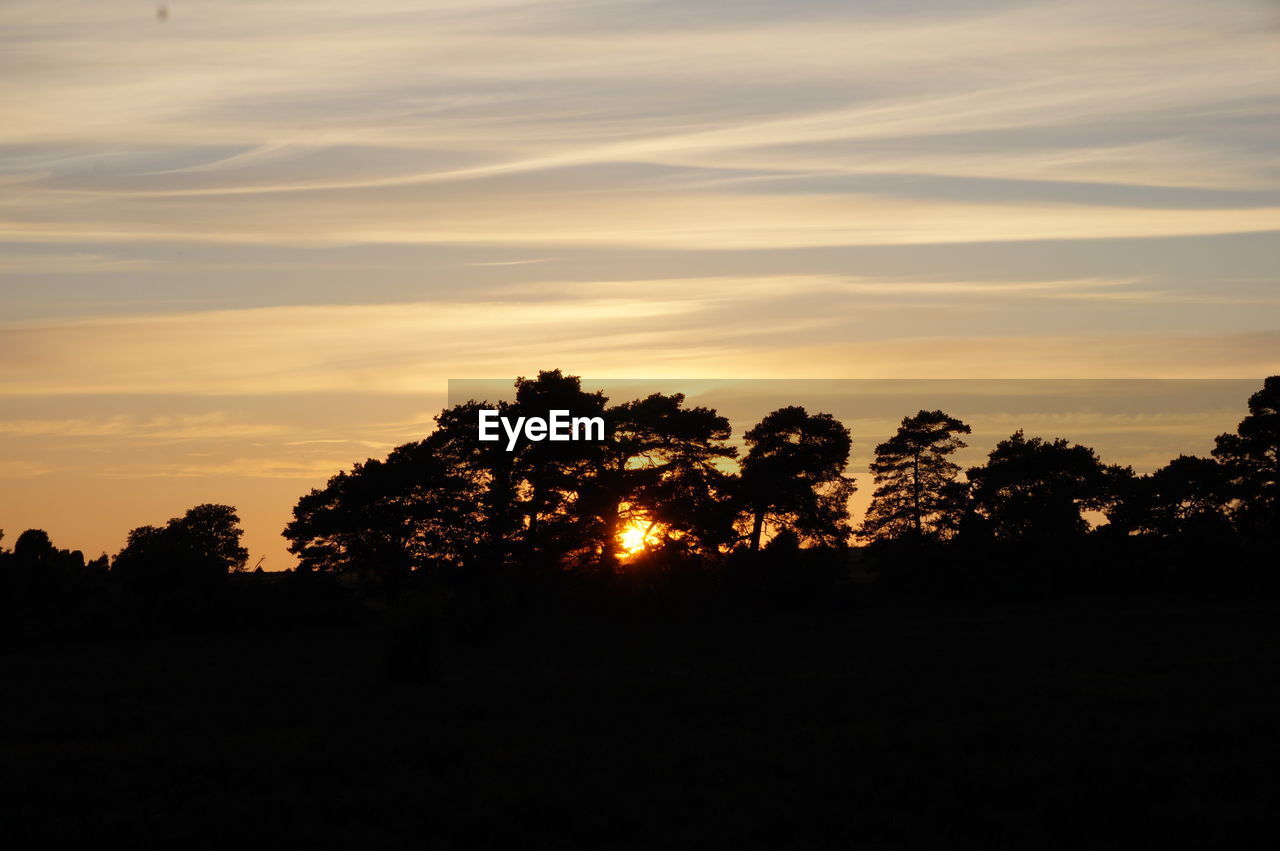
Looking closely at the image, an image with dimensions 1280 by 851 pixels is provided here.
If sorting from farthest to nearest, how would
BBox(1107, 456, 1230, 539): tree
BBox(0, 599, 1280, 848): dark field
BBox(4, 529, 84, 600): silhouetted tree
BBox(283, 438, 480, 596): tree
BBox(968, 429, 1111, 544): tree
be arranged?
BBox(968, 429, 1111, 544): tree
BBox(1107, 456, 1230, 539): tree
BBox(283, 438, 480, 596): tree
BBox(4, 529, 84, 600): silhouetted tree
BBox(0, 599, 1280, 848): dark field

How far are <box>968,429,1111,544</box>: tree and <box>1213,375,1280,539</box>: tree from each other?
9.55 meters

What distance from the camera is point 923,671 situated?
1283 inches

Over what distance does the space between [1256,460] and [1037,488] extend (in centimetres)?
1356

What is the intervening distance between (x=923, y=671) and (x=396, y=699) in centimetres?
1361

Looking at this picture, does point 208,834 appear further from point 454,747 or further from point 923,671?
point 923,671

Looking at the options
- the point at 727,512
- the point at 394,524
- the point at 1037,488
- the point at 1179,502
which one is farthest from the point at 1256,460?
the point at 394,524

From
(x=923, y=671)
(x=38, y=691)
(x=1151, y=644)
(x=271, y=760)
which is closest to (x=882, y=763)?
(x=271, y=760)

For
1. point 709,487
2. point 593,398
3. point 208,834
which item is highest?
point 593,398

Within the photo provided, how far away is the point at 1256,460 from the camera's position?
238ft

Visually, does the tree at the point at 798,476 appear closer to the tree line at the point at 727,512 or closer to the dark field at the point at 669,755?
the tree line at the point at 727,512

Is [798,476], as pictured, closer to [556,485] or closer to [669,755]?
[556,485]

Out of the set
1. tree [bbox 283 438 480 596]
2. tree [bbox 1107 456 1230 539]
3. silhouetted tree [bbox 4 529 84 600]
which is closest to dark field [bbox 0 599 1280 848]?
silhouetted tree [bbox 4 529 84 600]

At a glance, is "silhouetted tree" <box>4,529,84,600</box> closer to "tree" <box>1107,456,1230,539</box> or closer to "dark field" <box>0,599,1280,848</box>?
"dark field" <box>0,599,1280,848</box>

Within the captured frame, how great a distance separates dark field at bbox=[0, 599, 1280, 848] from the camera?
47.3 feet
